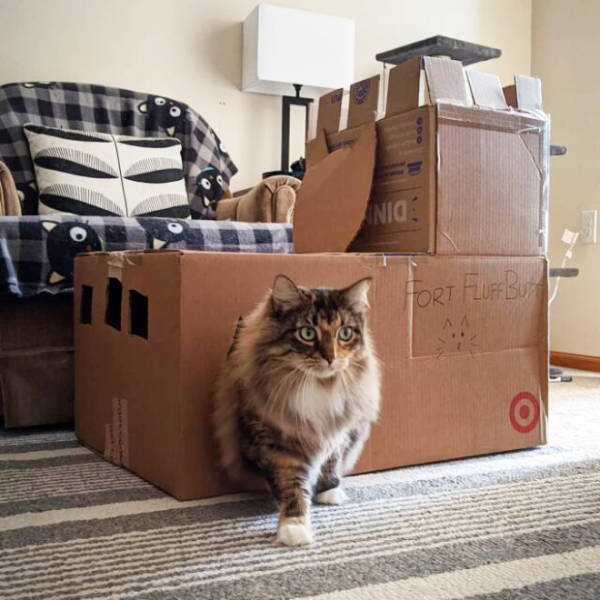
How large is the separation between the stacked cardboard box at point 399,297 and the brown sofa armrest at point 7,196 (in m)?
0.53

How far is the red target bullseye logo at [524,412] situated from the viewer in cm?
152

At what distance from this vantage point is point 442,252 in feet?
4.62

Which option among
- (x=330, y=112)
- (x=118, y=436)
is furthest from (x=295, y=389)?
(x=330, y=112)

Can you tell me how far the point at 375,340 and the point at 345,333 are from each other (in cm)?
24

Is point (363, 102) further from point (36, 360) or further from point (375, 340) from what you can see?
point (36, 360)

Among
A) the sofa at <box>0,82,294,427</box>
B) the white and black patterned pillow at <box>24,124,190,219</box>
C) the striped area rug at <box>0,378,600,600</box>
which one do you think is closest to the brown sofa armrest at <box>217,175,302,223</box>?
the sofa at <box>0,82,294,427</box>

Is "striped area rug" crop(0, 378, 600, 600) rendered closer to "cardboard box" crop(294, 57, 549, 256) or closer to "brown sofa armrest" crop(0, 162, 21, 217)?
"cardboard box" crop(294, 57, 549, 256)

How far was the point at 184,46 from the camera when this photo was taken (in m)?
2.98

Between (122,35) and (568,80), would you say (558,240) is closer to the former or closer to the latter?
(568,80)

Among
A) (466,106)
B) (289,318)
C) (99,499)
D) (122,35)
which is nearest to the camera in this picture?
(289,318)

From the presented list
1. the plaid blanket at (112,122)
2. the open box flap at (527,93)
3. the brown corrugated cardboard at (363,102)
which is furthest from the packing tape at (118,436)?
the plaid blanket at (112,122)

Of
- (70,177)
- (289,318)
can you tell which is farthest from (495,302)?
(70,177)

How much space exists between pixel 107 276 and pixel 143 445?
1.22 ft

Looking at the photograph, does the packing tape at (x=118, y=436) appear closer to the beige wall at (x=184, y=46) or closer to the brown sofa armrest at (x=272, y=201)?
the brown sofa armrest at (x=272, y=201)
